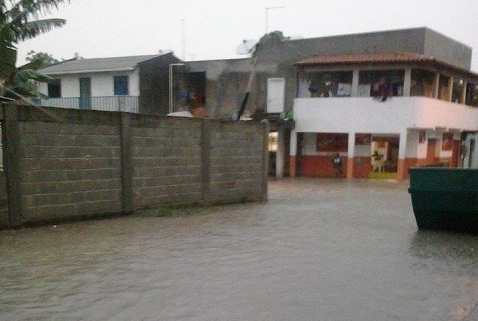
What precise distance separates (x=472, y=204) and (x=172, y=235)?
18.6 ft

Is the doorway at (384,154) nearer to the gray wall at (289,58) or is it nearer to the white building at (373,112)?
the white building at (373,112)

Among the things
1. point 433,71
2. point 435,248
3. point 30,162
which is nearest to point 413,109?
point 433,71

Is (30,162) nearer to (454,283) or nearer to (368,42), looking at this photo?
(454,283)

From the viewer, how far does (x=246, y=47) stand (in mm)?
25688

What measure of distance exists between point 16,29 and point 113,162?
5297mm

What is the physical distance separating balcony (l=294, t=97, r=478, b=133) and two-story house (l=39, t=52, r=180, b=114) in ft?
28.6

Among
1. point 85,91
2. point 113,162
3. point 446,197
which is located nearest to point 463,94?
point 446,197

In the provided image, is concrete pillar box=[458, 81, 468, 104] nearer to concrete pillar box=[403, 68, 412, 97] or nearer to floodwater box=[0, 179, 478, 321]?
concrete pillar box=[403, 68, 412, 97]

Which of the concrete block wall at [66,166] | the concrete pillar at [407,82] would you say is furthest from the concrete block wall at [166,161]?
the concrete pillar at [407,82]

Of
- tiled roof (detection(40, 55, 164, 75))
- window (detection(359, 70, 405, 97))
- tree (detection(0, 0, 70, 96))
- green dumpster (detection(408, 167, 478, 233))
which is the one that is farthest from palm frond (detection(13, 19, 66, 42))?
window (detection(359, 70, 405, 97))

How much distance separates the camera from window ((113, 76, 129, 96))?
80.7 feet

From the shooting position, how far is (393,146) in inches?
881

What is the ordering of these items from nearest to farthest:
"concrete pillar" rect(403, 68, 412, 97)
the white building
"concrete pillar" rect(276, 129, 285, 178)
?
"concrete pillar" rect(403, 68, 412, 97)
the white building
"concrete pillar" rect(276, 129, 285, 178)

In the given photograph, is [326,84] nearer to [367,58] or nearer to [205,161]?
[367,58]
